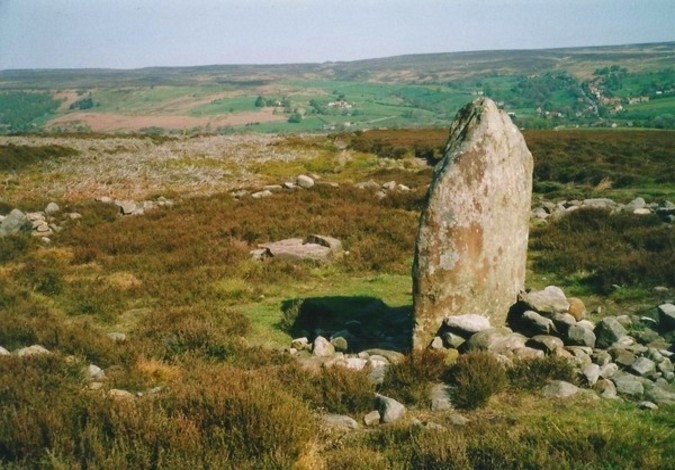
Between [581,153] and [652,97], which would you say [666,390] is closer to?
[581,153]

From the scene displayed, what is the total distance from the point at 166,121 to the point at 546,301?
147 m

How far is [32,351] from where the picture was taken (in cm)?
692

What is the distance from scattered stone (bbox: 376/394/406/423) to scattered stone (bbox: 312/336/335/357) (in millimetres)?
2039

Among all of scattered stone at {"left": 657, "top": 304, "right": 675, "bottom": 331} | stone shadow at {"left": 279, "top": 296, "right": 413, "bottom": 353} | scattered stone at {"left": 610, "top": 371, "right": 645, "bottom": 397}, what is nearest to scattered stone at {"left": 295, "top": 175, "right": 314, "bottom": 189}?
stone shadow at {"left": 279, "top": 296, "right": 413, "bottom": 353}

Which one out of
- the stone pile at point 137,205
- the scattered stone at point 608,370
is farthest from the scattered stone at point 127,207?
the scattered stone at point 608,370

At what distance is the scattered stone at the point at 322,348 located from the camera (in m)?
7.48

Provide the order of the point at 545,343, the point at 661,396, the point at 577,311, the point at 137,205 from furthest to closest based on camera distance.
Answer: the point at 137,205, the point at 577,311, the point at 545,343, the point at 661,396

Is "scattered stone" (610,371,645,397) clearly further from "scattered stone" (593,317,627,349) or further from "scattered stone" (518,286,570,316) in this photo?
"scattered stone" (518,286,570,316)

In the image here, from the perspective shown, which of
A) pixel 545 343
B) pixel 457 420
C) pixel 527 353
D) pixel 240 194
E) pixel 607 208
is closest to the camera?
pixel 457 420

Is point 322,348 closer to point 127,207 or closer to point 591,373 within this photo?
point 591,373

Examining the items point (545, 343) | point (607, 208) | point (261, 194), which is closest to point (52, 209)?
point (261, 194)

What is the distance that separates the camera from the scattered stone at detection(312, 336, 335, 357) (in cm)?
748

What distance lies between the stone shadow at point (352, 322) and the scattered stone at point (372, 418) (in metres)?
2.33

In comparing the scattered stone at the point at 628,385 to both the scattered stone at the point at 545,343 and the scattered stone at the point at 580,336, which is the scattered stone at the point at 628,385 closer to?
the scattered stone at the point at 545,343
